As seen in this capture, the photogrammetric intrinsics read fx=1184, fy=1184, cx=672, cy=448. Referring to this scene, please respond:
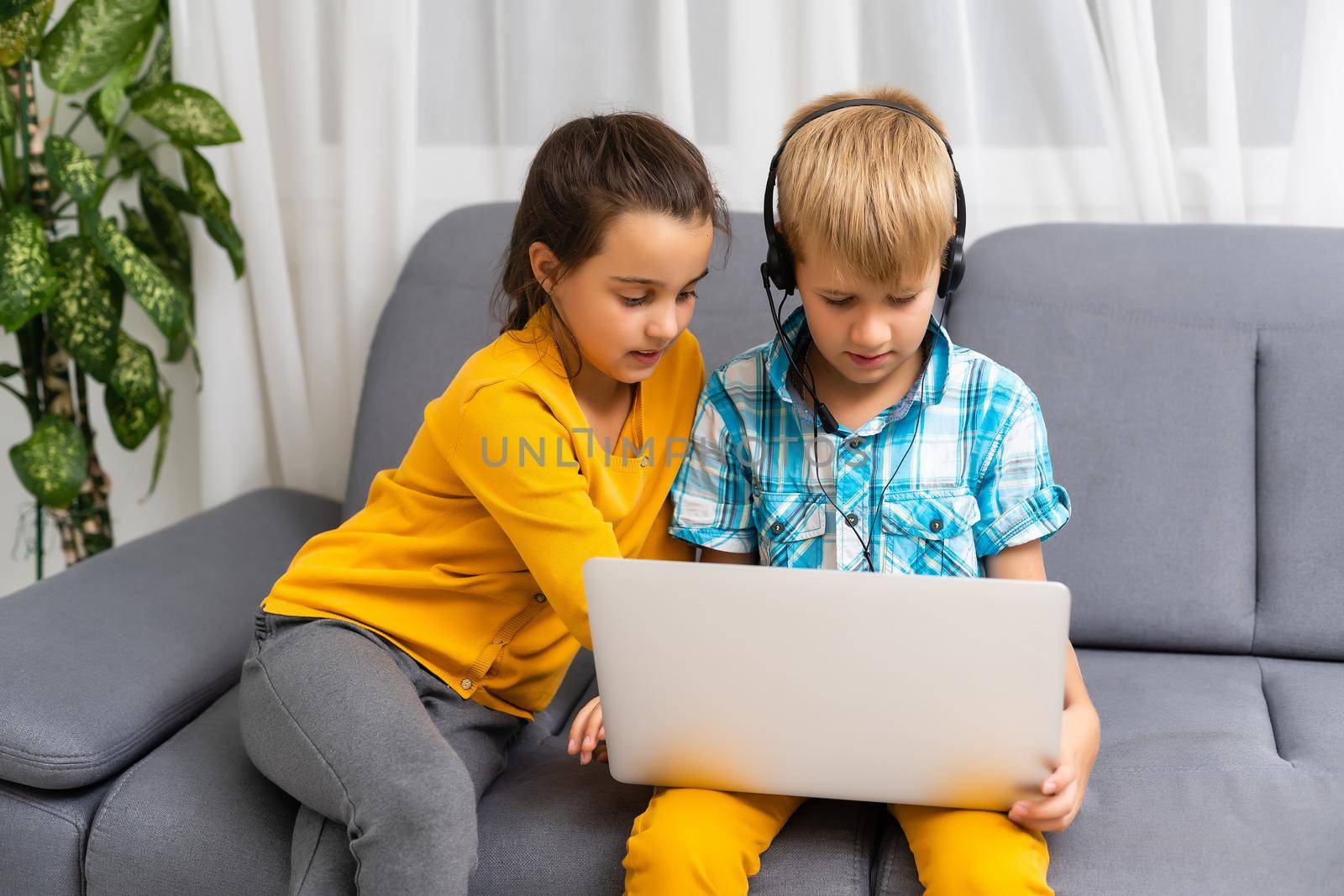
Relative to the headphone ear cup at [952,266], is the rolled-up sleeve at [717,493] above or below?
below

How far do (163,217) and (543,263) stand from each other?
1.08 metres

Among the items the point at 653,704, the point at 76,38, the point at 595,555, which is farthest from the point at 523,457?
the point at 76,38

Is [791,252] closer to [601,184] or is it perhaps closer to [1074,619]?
[601,184]

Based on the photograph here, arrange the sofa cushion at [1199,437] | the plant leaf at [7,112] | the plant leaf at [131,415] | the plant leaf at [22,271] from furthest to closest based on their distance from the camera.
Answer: the plant leaf at [131,415] → the plant leaf at [7,112] → the plant leaf at [22,271] → the sofa cushion at [1199,437]

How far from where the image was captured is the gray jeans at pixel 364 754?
1048mm

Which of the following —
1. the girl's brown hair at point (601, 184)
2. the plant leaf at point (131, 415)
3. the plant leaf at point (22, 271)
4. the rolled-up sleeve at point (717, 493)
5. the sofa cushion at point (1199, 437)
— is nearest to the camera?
the girl's brown hair at point (601, 184)

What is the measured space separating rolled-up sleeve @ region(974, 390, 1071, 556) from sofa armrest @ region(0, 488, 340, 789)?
95 centimetres

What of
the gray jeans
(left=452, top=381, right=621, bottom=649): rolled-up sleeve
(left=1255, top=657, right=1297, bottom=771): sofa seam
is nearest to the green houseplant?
the gray jeans

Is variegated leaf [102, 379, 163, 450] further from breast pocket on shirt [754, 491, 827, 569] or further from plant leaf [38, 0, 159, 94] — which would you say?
breast pocket on shirt [754, 491, 827, 569]

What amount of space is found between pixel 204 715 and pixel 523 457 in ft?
1.87

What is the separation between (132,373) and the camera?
6.33 ft

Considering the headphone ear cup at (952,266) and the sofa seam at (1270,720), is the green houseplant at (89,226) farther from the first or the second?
the sofa seam at (1270,720)

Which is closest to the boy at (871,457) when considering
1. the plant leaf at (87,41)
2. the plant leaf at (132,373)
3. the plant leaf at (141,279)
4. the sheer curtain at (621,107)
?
the sheer curtain at (621,107)

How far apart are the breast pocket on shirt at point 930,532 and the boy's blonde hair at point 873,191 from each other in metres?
0.25
